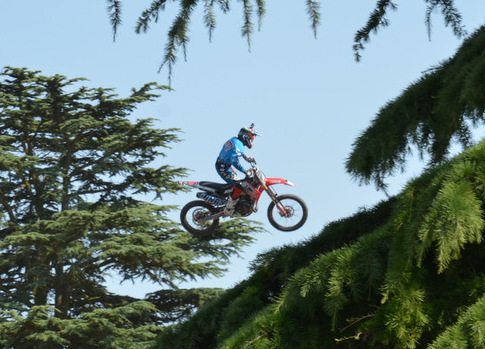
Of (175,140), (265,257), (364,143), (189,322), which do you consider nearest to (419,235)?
(364,143)

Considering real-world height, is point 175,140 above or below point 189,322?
above

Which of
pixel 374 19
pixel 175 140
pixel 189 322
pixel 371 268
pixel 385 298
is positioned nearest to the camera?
pixel 385 298

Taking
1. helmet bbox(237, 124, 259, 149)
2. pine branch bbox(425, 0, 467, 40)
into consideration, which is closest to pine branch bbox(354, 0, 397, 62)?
pine branch bbox(425, 0, 467, 40)

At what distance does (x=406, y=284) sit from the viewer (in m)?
3.00

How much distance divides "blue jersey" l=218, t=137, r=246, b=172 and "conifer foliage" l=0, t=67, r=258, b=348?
944 centimetres

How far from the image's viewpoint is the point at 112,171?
20328mm

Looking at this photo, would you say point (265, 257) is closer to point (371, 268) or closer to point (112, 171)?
point (371, 268)

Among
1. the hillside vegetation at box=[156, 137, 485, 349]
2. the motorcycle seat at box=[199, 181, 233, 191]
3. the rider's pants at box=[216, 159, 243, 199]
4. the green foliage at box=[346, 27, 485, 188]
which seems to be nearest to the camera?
the hillside vegetation at box=[156, 137, 485, 349]

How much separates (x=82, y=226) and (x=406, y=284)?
16127 millimetres

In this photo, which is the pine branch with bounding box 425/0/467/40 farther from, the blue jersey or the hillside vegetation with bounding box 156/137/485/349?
the blue jersey

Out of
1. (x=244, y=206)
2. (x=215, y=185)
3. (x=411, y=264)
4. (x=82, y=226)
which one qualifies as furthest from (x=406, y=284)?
(x=82, y=226)

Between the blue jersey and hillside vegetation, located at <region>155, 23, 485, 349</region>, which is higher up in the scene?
the blue jersey

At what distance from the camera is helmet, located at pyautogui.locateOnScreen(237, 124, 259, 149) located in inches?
336

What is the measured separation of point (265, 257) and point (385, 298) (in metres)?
1.36
